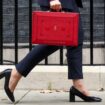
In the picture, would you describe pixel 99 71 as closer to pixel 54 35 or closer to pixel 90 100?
pixel 90 100

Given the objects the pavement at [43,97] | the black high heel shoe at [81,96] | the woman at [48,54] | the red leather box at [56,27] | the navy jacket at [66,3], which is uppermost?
the navy jacket at [66,3]

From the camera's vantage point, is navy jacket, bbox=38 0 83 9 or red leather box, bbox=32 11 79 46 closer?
red leather box, bbox=32 11 79 46

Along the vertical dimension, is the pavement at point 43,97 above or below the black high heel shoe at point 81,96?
below

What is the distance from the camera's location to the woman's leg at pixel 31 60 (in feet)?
16.8

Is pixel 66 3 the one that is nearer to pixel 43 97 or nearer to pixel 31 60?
pixel 31 60

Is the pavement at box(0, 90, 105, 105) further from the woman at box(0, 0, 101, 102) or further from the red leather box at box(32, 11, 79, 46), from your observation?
the red leather box at box(32, 11, 79, 46)

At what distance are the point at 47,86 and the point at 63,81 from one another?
199 millimetres

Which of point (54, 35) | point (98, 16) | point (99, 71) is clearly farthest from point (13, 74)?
point (98, 16)

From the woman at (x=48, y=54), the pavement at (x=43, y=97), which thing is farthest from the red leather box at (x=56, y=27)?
the pavement at (x=43, y=97)

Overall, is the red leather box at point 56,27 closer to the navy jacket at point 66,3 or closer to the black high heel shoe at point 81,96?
the navy jacket at point 66,3

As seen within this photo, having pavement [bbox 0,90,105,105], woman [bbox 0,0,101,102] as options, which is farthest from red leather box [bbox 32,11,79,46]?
pavement [bbox 0,90,105,105]

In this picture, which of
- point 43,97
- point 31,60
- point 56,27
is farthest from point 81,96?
point 56,27

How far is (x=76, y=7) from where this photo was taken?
5152mm

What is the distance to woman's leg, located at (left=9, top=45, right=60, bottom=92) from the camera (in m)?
5.11
